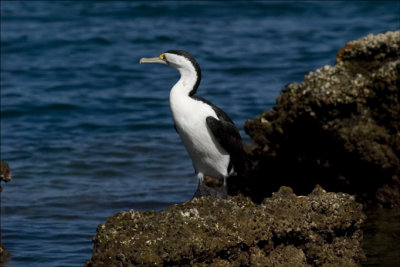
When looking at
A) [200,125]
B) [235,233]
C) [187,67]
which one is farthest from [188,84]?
[235,233]

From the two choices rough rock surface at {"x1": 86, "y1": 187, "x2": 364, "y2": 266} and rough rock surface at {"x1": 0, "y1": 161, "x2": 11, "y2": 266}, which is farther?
rough rock surface at {"x1": 0, "y1": 161, "x2": 11, "y2": 266}

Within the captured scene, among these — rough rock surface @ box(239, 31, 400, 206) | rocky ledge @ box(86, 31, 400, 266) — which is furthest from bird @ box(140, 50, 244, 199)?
rough rock surface @ box(239, 31, 400, 206)

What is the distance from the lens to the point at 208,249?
568 cm

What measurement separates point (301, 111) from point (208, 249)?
A: 12.7 ft

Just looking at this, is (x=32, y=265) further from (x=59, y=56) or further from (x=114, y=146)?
(x=59, y=56)

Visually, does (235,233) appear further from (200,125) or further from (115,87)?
(115,87)

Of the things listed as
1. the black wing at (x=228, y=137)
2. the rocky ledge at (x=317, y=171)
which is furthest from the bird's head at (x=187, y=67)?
the rocky ledge at (x=317, y=171)

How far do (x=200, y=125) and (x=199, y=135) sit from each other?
11cm

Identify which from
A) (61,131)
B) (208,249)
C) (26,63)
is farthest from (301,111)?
(26,63)

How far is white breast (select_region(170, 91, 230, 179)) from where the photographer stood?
7.29 metres

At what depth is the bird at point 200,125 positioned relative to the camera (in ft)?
24.0

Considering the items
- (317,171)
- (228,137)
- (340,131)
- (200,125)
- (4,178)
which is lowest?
(317,171)

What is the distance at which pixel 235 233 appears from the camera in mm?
5742

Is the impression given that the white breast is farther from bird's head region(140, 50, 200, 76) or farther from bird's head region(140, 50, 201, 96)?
bird's head region(140, 50, 200, 76)
